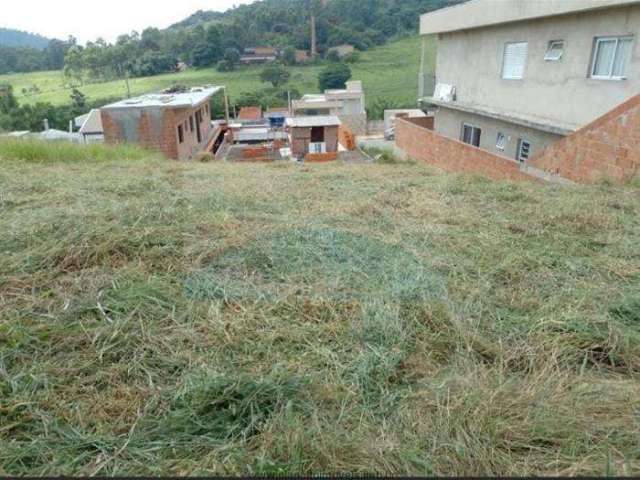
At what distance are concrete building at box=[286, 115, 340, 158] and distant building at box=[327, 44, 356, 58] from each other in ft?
140

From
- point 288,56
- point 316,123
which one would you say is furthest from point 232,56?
point 316,123

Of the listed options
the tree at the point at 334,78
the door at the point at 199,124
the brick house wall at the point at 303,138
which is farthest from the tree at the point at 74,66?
the brick house wall at the point at 303,138

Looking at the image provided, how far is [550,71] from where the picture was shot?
9422 millimetres

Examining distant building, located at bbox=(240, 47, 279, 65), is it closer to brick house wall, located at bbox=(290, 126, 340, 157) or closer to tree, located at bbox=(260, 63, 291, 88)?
tree, located at bbox=(260, 63, 291, 88)

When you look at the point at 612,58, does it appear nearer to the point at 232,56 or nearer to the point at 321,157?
the point at 321,157

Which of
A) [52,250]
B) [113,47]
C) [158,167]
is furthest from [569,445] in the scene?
[113,47]

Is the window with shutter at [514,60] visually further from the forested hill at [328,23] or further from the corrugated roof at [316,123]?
the forested hill at [328,23]

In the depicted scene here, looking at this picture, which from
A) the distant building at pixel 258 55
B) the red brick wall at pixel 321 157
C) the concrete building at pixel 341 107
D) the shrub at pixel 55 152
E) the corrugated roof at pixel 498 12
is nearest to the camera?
the shrub at pixel 55 152

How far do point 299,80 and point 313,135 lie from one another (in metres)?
35.3

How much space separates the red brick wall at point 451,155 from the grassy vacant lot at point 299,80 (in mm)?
26881

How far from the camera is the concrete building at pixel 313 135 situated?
17797mm

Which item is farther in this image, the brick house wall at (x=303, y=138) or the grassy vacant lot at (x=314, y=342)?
the brick house wall at (x=303, y=138)

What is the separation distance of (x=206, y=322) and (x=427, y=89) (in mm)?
15629

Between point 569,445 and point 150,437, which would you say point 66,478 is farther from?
point 569,445
